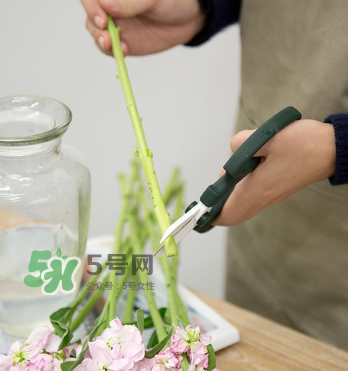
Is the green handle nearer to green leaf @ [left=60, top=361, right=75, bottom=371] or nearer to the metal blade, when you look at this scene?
the metal blade

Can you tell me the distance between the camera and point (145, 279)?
49 centimetres

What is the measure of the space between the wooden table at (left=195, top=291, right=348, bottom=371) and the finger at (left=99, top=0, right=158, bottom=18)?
344mm

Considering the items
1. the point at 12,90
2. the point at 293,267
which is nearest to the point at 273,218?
the point at 293,267

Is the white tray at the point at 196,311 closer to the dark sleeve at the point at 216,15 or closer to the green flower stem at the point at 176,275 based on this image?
the green flower stem at the point at 176,275

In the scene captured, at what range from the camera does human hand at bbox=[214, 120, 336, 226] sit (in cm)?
36

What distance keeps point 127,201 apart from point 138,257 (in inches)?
3.3

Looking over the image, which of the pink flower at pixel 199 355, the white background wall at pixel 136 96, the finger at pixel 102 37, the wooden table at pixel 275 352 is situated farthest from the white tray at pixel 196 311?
the white background wall at pixel 136 96

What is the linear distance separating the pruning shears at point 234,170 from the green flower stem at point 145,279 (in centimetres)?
8

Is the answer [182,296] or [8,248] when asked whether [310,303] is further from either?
[8,248]

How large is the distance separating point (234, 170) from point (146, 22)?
0.29 meters

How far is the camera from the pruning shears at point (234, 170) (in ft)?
1.11

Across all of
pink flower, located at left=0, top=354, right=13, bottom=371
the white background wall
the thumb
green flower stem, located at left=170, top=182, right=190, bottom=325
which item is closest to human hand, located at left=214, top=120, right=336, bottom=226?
the thumb

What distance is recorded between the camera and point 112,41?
18.9 inches

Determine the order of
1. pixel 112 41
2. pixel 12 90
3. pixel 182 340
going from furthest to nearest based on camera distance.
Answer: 1. pixel 12 90
2. pixel 112 41
3. pixel 182 340
